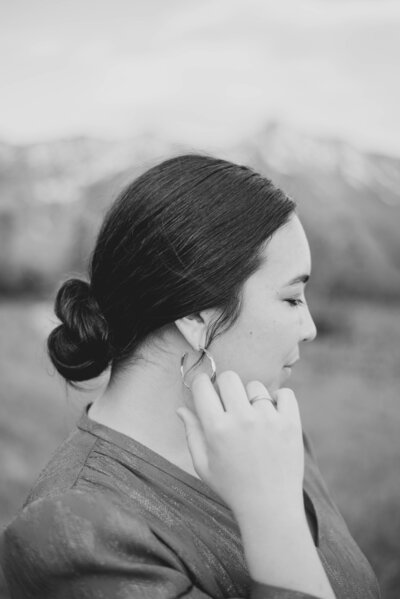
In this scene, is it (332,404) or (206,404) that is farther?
(332,404)

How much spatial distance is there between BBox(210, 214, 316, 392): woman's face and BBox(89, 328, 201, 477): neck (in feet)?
0.36

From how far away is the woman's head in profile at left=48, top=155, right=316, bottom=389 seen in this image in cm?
140

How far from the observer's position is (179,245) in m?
1.40

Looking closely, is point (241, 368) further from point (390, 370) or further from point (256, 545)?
point (390, 370)

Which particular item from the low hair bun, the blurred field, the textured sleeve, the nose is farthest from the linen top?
the blurred field

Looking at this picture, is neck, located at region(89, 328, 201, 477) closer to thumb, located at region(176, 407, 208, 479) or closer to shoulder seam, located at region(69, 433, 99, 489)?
shoulder seam, located at region(69, 433, 99, 489)

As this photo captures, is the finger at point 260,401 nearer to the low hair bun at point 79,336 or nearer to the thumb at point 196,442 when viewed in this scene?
the thumb at point 196,442

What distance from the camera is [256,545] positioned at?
1.06 meters

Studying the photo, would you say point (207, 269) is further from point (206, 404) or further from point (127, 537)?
point (127, 537)

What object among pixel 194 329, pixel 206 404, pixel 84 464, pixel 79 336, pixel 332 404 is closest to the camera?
pixel 206 404

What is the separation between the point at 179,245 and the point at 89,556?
2.27ft

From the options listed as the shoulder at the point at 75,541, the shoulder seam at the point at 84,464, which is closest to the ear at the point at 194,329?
the shoulder seam at the point at 84,464

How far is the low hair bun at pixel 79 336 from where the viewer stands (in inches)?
61.9

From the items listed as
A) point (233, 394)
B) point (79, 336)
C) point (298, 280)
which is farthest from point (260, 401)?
point (79, 336)
